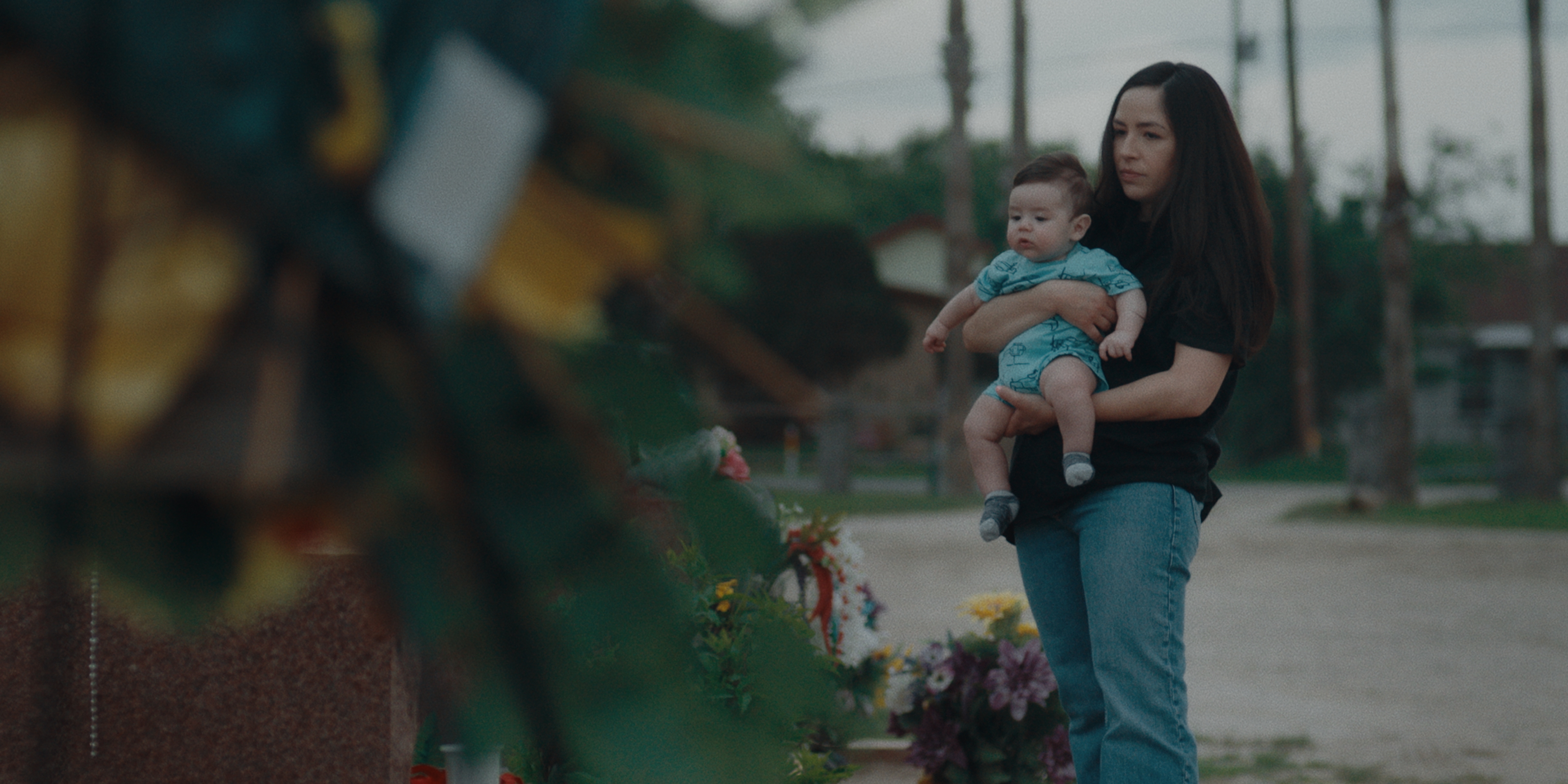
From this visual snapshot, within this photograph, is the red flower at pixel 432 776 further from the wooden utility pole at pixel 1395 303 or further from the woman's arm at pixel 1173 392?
the wooden utility pole at pixel 1395 303

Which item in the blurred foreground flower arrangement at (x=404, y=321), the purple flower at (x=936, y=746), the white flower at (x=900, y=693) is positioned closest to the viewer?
the blurred foreground flower arrangement at (x=404, y=321)

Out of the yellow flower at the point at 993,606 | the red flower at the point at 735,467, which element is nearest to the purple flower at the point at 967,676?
the yellow flower at the point at 993,606

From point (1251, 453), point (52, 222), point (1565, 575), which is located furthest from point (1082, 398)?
point (1251, 453)

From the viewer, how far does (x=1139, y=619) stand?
7.32ft

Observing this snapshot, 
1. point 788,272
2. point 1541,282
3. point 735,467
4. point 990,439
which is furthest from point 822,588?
point 1541,282

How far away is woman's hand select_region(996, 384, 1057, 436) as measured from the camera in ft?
A: 7.73

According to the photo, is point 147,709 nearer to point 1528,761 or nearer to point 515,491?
point 515,491

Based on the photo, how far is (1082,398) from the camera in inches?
87.9

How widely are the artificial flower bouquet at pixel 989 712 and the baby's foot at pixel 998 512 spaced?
1.58m

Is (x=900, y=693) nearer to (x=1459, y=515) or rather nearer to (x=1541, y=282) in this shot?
(x=1459, y=515)

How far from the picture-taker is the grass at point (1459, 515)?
1278 cm

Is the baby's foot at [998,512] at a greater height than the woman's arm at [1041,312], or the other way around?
the woman's arm at [1041,312]

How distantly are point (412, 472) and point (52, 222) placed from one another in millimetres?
174

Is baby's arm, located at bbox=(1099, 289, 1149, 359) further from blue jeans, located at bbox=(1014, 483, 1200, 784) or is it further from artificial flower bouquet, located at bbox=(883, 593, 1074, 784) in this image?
artificial flower bouquet, located at bbox=(883, 593, 1074, 784)
